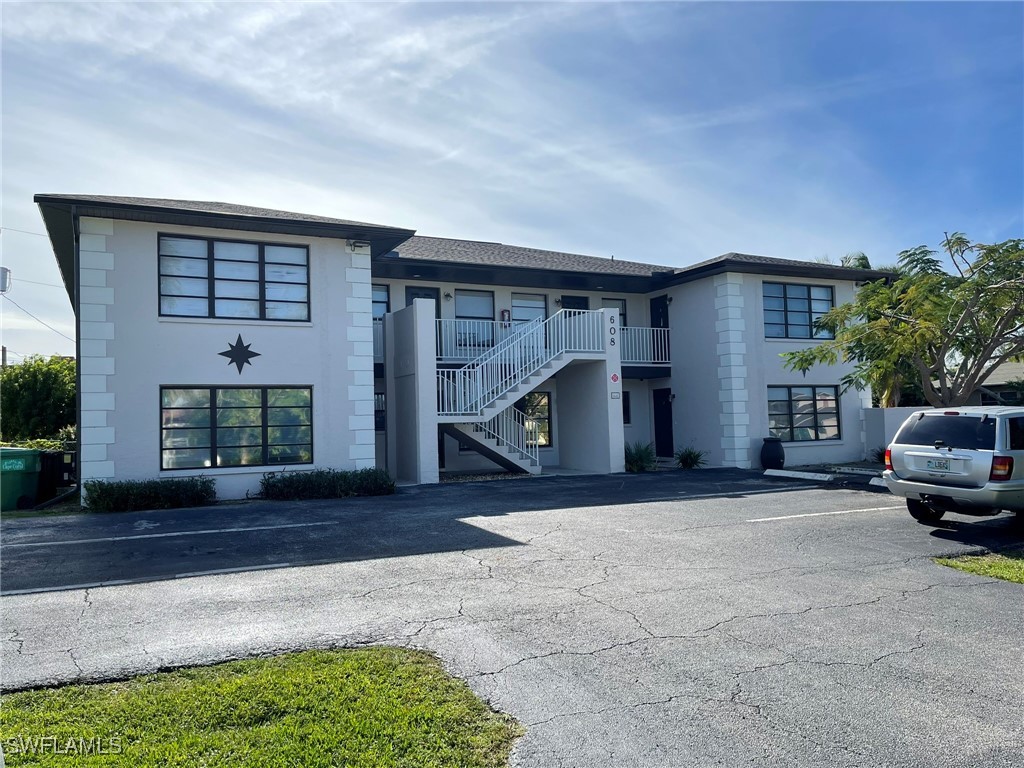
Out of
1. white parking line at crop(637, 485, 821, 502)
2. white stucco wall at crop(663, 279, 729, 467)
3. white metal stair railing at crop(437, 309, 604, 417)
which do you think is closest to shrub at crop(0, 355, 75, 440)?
white metal stair railing at crop(437, 309, 604, 417)

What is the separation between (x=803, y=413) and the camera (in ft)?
71.7

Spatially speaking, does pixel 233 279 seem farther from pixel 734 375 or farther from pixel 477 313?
pixel 734 375

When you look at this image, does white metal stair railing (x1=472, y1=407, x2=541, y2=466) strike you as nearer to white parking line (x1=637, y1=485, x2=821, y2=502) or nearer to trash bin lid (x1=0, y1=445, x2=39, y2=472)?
white parking line (x1=637, y1=485, x2=821, y2=502)

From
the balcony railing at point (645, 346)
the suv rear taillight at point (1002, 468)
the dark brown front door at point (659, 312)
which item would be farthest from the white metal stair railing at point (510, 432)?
the suv rear taillight at point (1002, 468)

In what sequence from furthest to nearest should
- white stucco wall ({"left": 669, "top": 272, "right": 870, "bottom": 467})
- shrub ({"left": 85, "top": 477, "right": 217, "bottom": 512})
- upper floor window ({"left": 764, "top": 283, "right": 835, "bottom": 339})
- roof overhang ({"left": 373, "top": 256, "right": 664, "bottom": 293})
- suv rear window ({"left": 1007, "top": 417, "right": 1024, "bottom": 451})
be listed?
upper floor window ({"left": 764, "top": 283, "right": 835, "bottom": 339}) < white stucco wall ({"left": 669, "top": 272, "right": 870, "bottom": 467}) < roof overhang ({"left": 373, "top": 256, "right": 664, "bottom": 293}) < shrub ({"left": 85, "top": 477, "right": 217, "bottom": 512}) < suv rear window ({"left": 1007, "top": 417, "right": 1024, "bottom": 451})

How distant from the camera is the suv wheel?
10.6 meters

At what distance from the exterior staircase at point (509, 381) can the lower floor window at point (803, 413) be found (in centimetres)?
596

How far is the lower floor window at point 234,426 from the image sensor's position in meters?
14.7

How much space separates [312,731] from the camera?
154 inches

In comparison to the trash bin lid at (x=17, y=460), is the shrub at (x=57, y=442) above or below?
above

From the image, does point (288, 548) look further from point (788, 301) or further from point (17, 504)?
point (788, 301)

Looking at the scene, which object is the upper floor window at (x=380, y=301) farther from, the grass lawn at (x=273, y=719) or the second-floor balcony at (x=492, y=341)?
the grass lawn at (x=273, y=719)

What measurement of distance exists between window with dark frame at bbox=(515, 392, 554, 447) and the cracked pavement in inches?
416

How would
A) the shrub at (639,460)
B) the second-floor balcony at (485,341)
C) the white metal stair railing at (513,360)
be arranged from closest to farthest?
the white metal stair railing at (513,360), the second-floor balcony at (485,341), the shrub at (639,460)
